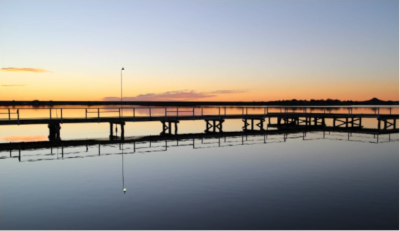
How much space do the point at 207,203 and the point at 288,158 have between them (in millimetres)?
15027

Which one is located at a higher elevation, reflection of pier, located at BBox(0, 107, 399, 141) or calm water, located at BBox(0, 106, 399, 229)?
reflection of pier, located at BBox(0, 107, 399, 141)

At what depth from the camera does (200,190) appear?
19703mm

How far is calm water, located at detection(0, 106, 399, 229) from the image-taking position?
1512 cm

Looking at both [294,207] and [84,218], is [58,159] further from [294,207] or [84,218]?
[294,207]

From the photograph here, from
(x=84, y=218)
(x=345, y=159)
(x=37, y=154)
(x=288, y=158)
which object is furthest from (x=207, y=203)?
(x=37, y=154)

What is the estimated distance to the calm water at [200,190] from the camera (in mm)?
15125

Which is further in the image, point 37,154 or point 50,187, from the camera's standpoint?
point 37,154

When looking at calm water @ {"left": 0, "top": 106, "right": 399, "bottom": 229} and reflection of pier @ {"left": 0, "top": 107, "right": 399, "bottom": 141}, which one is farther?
reflection of pier @ {"left": 0, "top": 107, "right": 399, "bottom": 141}

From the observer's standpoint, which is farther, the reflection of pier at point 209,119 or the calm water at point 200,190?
the reflection of pier at point 209,119

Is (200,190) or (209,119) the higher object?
(209,119)

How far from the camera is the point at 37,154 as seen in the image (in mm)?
30266

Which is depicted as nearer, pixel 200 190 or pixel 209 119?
pixel 200 190

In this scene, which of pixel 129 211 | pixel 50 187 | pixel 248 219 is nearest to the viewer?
pixel 248 219

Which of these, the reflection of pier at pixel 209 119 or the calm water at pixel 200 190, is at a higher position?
the reflection of pier at pixel 209 119
